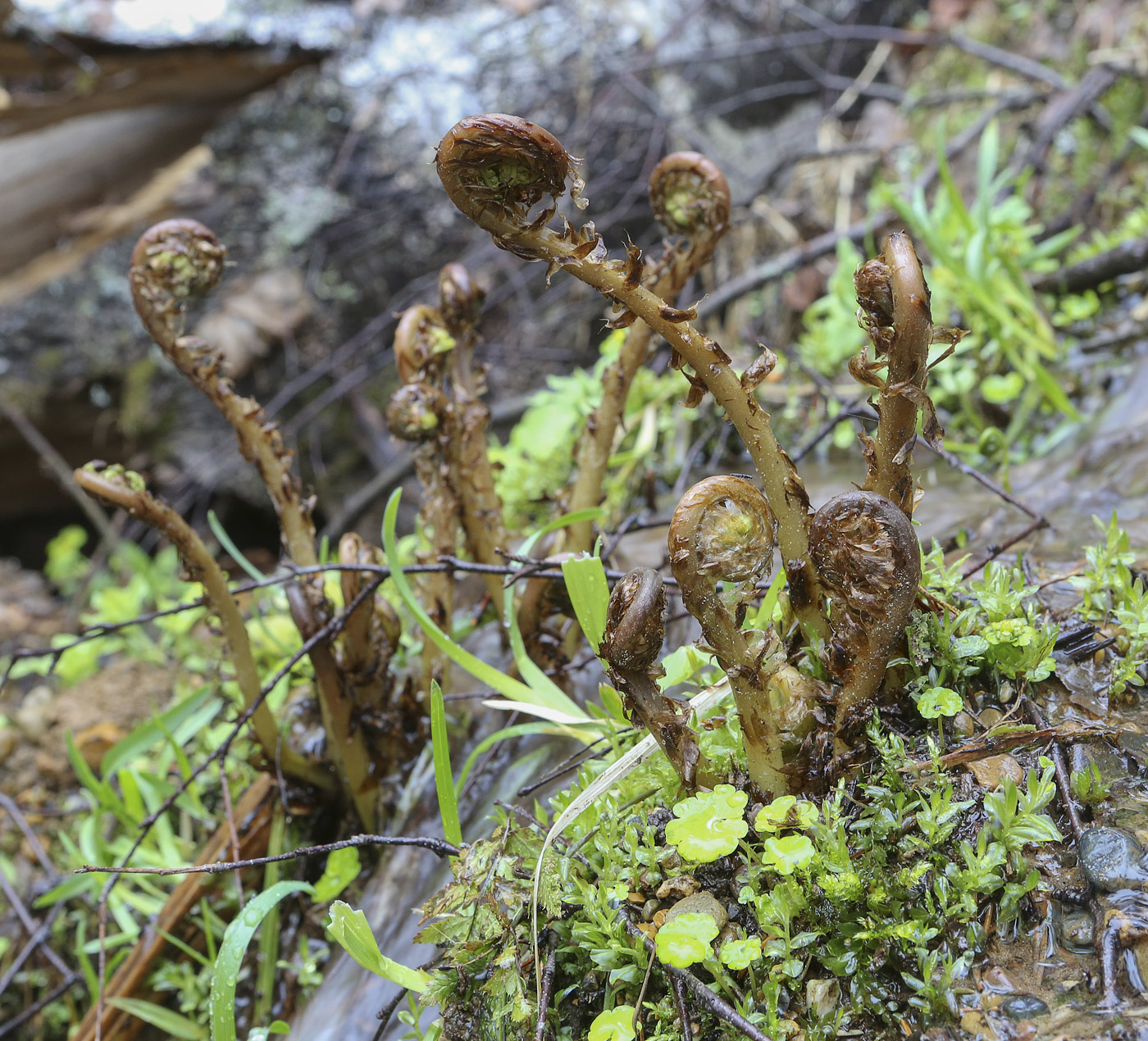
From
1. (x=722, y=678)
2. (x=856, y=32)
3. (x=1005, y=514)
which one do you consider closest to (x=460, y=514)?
(x=722, y=678)

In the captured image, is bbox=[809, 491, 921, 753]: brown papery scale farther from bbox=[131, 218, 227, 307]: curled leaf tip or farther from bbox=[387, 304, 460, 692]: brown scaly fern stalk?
bbox=[131, 218, 227, 307]: curled leaf tip

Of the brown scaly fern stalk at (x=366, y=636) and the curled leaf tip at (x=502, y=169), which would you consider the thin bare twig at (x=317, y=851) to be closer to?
the brown scaly fern stalk at (x=366, y=636)

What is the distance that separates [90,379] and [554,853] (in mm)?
4535

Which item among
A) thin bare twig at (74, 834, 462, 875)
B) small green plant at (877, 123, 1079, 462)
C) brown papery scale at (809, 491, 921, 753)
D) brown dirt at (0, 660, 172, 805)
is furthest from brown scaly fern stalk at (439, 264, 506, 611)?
brown dirt at (0, 660, 172, 805)

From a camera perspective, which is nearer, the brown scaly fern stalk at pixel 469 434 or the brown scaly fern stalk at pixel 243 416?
the brown scaly fern stalk at pixel 243 416

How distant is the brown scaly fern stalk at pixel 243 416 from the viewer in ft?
5.82

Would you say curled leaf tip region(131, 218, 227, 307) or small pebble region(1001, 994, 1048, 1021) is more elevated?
curled leaf tip region(131, 218, 227, 307)

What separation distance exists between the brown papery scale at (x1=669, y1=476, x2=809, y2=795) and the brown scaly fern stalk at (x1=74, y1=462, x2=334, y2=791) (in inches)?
41.9

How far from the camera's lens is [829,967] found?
3.70ft

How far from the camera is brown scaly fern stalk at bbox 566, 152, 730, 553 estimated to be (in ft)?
5.78

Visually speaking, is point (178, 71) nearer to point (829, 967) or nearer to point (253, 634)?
point (253, 634)

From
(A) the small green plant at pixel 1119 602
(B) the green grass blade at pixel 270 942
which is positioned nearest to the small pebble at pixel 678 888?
(A) the small green plant at pixel 1119 602

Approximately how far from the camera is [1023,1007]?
1034 millimetres

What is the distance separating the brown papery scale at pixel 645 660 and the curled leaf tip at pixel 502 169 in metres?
0.52
